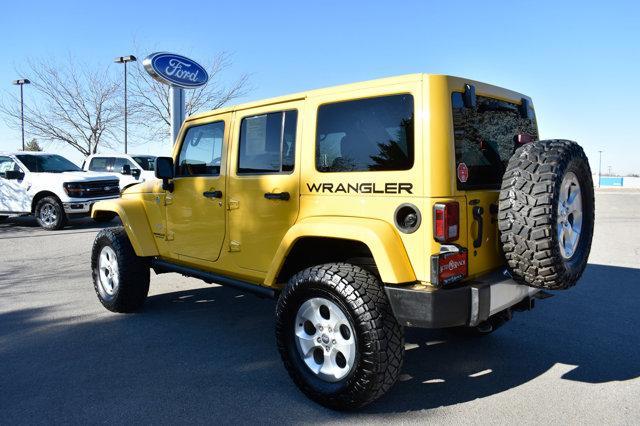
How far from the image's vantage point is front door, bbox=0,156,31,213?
1216 cm

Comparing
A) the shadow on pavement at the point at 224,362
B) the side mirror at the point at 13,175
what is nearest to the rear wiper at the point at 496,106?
the shadow on pavement at the point at 224,362

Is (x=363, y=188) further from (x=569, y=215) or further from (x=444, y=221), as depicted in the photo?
(x=569, y=215)

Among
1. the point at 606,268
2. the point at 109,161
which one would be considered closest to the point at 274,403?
the point at 606,268

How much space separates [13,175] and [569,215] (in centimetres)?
1269

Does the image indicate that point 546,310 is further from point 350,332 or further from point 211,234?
point 211,234

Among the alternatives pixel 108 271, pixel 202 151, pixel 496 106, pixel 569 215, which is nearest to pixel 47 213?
pixel 108 271

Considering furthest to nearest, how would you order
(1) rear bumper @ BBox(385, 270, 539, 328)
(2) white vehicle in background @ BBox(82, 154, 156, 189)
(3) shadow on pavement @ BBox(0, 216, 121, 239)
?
(2) white vehicle in background @ BBox(82, 154, 156, 189) < (3) shadow on pavement @ BBox(0, 216, 121, 239) < (1) rear bumper @ BBox(385, 270, 539, 328)

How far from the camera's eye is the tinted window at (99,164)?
15625 mm

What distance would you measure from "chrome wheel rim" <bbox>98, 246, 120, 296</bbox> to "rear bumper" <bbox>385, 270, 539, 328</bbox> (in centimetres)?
334

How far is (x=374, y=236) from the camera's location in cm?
281

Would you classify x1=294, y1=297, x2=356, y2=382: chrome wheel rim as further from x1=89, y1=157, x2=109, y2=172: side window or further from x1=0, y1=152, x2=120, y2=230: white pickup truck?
x1=89, y1=157, x2=109, y2=172: side window

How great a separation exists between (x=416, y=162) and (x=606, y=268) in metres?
6.00

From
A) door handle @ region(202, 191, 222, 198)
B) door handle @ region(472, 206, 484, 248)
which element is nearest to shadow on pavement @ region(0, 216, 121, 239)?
door handle @ region(202, 191, 222, 198)

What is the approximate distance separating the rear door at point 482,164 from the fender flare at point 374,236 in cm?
46
